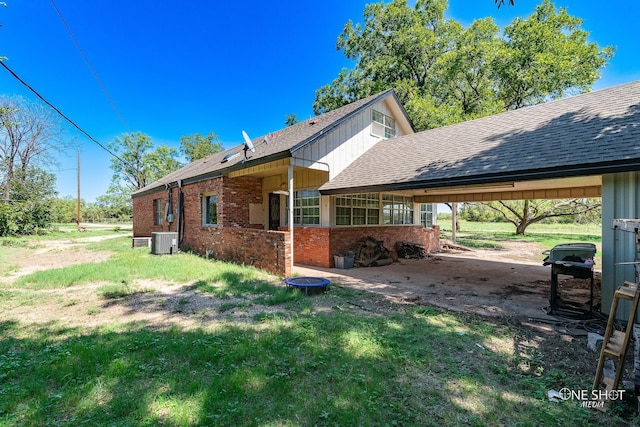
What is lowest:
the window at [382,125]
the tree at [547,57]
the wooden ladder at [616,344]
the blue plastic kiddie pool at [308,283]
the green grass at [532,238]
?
the green grass at [532,238]

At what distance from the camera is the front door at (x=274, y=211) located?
1177cm

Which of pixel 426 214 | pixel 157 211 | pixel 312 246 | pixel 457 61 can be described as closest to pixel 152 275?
pixel 312 246

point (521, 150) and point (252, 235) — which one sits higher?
point (521, 150)

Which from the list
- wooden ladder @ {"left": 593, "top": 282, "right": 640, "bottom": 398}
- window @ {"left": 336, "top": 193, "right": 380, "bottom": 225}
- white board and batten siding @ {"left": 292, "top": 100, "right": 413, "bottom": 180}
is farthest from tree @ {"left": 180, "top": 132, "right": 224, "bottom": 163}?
wooden ladder @ {"left": 593, "top": 282, "right": 640, "bottom": 398}

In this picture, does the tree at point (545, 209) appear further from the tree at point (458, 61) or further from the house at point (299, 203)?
the house at point (299, 203)

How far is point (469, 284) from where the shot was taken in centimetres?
722

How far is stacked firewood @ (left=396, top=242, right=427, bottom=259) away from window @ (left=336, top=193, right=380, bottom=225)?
1.65m

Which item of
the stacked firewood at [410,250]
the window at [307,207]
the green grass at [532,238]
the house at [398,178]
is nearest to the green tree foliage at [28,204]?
the house at [398,178]

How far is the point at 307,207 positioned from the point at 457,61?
51.8 feet

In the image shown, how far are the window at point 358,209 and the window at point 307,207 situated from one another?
764mm

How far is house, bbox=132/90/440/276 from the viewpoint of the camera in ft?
28.3

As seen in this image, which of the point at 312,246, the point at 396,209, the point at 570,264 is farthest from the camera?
the point at 396,209

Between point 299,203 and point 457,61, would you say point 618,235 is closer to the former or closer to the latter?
point 299,203

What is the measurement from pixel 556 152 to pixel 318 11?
1432cm
